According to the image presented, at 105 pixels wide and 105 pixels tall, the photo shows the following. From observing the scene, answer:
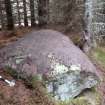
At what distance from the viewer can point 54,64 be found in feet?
17.4

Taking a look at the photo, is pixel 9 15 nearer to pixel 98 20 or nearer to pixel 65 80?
pixel 98 20

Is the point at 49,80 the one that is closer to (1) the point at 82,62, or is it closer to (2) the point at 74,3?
(1) the point at 82,62

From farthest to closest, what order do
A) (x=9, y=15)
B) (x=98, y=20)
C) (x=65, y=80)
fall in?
(x=9, y=15) → (x=98, y=20) → (x=65, y=80)

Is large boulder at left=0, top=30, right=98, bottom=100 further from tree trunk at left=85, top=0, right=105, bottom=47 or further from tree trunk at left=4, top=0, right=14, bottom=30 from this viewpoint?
tree trunk at left=4, top=0, right=14, bottom=30

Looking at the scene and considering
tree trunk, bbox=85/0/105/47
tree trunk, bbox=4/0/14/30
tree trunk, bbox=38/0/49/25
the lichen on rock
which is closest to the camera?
the lichen on rock

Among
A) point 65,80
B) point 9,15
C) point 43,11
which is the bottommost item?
point 65,80

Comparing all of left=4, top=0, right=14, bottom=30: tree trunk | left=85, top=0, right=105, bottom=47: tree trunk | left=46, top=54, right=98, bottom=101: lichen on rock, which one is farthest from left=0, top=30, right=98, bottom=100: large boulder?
left=4, top=0, right=14, bottom=30: tree trunk

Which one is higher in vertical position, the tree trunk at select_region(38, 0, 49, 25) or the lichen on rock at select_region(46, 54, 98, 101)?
the tree trunk at select_region(38, 0, 49, 25)

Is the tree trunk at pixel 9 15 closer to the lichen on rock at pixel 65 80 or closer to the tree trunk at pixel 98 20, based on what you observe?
the tree trunk at pixel 98 20

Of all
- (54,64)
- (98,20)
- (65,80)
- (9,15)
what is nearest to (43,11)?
(9,15)

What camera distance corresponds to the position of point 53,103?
5039 mm

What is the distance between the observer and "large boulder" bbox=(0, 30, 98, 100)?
519 centimetres

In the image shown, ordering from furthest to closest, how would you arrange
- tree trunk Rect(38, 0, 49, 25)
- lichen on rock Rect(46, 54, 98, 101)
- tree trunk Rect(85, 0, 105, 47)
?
tree trunk Rect(38, 0, 49, 25) < tree trunk Rect(85, 0, 105, 47) < lichen on rock Rect(46, 54, 98, 101)

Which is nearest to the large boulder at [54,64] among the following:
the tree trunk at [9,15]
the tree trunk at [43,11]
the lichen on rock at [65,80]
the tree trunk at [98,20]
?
the lichen on rock at [65,80]
